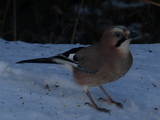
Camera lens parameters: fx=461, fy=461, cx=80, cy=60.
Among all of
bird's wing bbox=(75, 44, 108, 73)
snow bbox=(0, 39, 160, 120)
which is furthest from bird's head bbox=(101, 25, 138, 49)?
snow bbox=(0, 39, 160, 120)

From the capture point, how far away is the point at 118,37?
4.20m

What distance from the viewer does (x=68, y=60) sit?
14.5ft

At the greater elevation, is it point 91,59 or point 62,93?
point 91,59

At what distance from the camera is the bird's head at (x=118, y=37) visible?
4168mm

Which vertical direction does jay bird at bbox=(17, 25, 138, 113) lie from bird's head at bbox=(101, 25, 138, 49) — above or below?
below

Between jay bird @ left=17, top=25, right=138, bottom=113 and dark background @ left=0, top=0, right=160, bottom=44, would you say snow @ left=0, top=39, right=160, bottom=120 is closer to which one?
jay bird @ left=17, top=25, right=138, bottom=113

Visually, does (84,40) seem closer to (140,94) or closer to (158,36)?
(158,36)

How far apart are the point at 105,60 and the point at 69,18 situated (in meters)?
7.16

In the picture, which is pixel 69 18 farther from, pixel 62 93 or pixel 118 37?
pixel 118 37

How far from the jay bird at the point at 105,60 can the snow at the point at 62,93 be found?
0.55ft

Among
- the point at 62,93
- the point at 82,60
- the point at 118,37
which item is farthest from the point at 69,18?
the point at 118,37

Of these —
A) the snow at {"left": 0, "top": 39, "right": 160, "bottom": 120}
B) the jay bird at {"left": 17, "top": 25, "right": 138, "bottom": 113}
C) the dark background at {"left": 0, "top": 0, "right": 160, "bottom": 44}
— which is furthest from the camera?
the dark background at {"left": 0, "top": 0, "right": 160, "bottom": 44}

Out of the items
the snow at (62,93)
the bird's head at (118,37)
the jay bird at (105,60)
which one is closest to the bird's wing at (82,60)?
the jay bird at (105,60)

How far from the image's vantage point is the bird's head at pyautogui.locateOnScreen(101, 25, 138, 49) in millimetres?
4168
